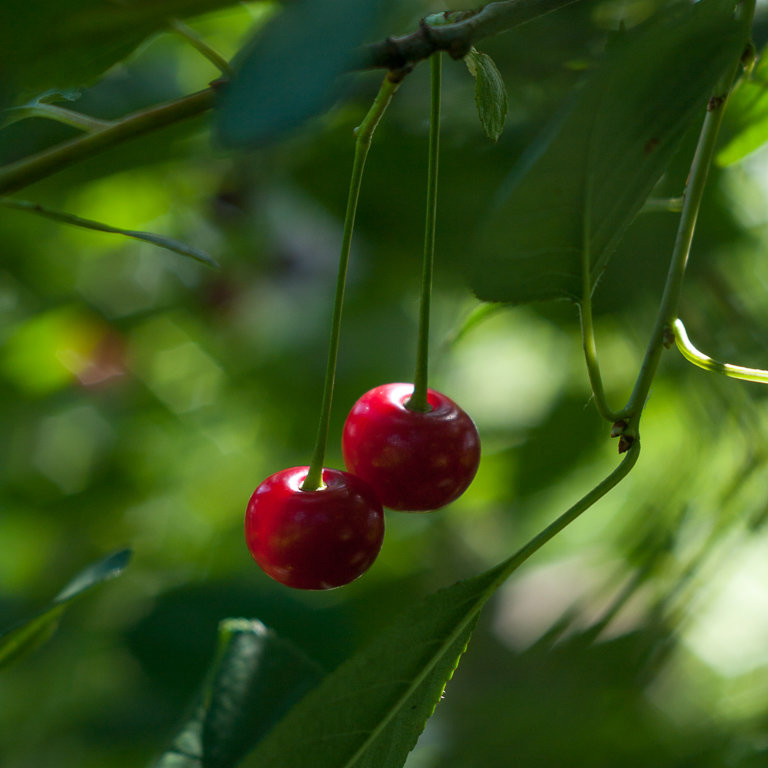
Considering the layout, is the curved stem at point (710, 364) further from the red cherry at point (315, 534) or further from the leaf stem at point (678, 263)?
the red cherry at point (315, 534)

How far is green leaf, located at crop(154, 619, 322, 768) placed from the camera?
34.4 inches

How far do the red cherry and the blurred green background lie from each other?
0.30 m

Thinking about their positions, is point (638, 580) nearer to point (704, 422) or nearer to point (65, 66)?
point (704, 422)

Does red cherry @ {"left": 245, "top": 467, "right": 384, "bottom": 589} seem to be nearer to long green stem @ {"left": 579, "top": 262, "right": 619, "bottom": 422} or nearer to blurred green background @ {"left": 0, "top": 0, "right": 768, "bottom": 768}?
long green stem @ {"left": 579, "top": 262, "right": 619, "bottom": 422}

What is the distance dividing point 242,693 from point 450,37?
63cm

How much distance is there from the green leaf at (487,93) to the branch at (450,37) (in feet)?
0.17

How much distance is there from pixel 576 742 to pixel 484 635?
761 mm

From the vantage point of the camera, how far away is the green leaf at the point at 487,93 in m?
0.65

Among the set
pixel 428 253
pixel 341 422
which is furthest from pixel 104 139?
pixel 341 422

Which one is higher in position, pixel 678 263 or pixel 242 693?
pixel 678 263

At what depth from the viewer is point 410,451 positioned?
0.75m

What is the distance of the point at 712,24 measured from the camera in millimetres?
551

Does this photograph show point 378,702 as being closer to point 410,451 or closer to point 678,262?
point 410,451

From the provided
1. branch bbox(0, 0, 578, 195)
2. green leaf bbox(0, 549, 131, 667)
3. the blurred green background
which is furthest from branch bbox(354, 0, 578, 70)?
green leaf bbox(0, 549, 131, 667)
